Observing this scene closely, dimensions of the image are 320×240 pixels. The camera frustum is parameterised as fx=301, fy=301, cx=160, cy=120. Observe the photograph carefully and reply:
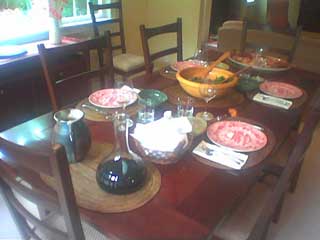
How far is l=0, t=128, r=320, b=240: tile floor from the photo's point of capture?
177 centimetres

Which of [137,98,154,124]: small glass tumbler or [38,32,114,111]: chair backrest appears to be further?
[38,32,114,111]: chair backrest

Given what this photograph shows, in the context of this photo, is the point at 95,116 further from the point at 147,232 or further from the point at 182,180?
the point at 147,232

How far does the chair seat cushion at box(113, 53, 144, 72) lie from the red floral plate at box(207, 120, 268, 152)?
188 cm

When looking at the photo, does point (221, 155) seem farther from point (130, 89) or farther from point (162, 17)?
point (162, 17)

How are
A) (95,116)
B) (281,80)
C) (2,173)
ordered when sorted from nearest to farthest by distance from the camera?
(2,173) → (95,116) → (281,80)

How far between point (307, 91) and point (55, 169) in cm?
160

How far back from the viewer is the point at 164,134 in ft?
3.62

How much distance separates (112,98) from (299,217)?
1.41m

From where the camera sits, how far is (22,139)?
3.87 ft

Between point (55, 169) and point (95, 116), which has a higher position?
point (55, 169)

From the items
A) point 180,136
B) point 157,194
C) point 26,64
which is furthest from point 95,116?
point 26,64

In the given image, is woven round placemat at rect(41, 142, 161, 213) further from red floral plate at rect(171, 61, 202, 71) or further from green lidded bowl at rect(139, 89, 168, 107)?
red floral plate at rect(171, 61, 202, 71)

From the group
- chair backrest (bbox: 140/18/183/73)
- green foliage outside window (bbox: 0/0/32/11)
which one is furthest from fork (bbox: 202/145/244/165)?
green foliage outside window (bbox: 0/0/32/11)

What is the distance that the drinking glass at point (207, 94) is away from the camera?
145cm
